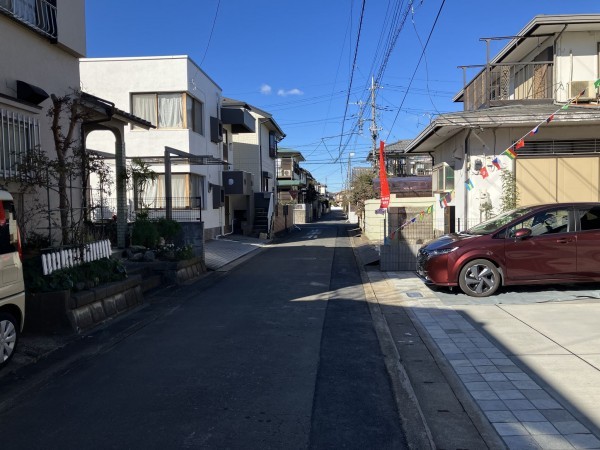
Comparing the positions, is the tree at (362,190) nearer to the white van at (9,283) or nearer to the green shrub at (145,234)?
the green shrub at (145,234)

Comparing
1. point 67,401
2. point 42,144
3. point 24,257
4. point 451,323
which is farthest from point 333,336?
point 42,144

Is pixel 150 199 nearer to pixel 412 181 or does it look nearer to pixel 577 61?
pixel 412 181

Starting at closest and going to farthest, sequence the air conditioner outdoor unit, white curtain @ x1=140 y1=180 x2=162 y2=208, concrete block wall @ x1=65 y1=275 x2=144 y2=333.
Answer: concrete block wall @ x1=65 y1=275 x2=144 y2=333 → the air conditioner outdoor unit → white curtain @ x1=140 y1=180 x2=162 y2=208

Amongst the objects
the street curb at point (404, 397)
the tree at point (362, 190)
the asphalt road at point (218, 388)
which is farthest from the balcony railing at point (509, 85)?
the tree at point (362, 190)

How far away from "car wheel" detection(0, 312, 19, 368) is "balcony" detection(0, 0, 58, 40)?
583 cm

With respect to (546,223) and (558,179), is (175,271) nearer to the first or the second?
(546,223)

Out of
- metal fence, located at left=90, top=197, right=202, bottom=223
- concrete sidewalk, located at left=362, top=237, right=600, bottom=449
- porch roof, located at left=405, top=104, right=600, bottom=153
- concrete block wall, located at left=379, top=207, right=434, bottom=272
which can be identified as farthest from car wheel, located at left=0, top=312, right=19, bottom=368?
porch roof, located at left=405, top=104, right=600, bottom=153

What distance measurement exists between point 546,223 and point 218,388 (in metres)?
7.13

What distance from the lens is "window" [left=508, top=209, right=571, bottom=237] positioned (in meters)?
8.89

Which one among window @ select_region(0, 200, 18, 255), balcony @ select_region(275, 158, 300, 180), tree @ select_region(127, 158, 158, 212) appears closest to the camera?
window @ select_region(0, 200, 18, 255)

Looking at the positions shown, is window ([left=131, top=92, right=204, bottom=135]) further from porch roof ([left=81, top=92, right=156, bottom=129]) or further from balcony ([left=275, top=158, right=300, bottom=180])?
balcony ([left=275, top=158, right=300, bottom=180])

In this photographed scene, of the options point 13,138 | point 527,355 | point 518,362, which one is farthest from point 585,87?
point 13,138

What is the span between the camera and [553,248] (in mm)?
8680

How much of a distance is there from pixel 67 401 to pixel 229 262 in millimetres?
11785
